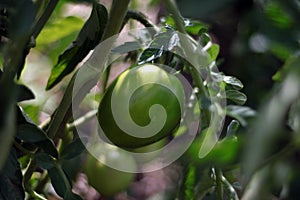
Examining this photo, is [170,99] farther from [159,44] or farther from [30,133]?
[30,133]

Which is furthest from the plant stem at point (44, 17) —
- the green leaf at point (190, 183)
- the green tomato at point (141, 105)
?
the green leaf at point (190, 183)

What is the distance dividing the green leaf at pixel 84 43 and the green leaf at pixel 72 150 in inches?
4.1

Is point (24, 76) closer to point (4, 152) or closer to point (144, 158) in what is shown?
point (144, 158)

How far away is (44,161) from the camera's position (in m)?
0.53

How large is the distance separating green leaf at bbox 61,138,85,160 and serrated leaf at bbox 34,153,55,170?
41 mm

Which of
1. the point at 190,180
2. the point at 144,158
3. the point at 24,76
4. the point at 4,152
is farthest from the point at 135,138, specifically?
the point at 24,76

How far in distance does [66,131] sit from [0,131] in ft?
1.55

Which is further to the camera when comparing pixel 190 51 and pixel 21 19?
pixel 190 51

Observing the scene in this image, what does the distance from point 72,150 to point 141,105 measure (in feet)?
0.25

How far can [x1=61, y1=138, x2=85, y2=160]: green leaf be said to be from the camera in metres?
0.57

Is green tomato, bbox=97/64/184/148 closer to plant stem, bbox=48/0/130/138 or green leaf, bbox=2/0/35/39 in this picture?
plant stem, bbox=48/0/130/138

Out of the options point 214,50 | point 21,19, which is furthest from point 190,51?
point 21,19

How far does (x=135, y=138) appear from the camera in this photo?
1.93ft

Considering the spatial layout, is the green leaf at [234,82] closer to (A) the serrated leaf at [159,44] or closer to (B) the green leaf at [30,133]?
(A) the serrated leaf at [159,44]
